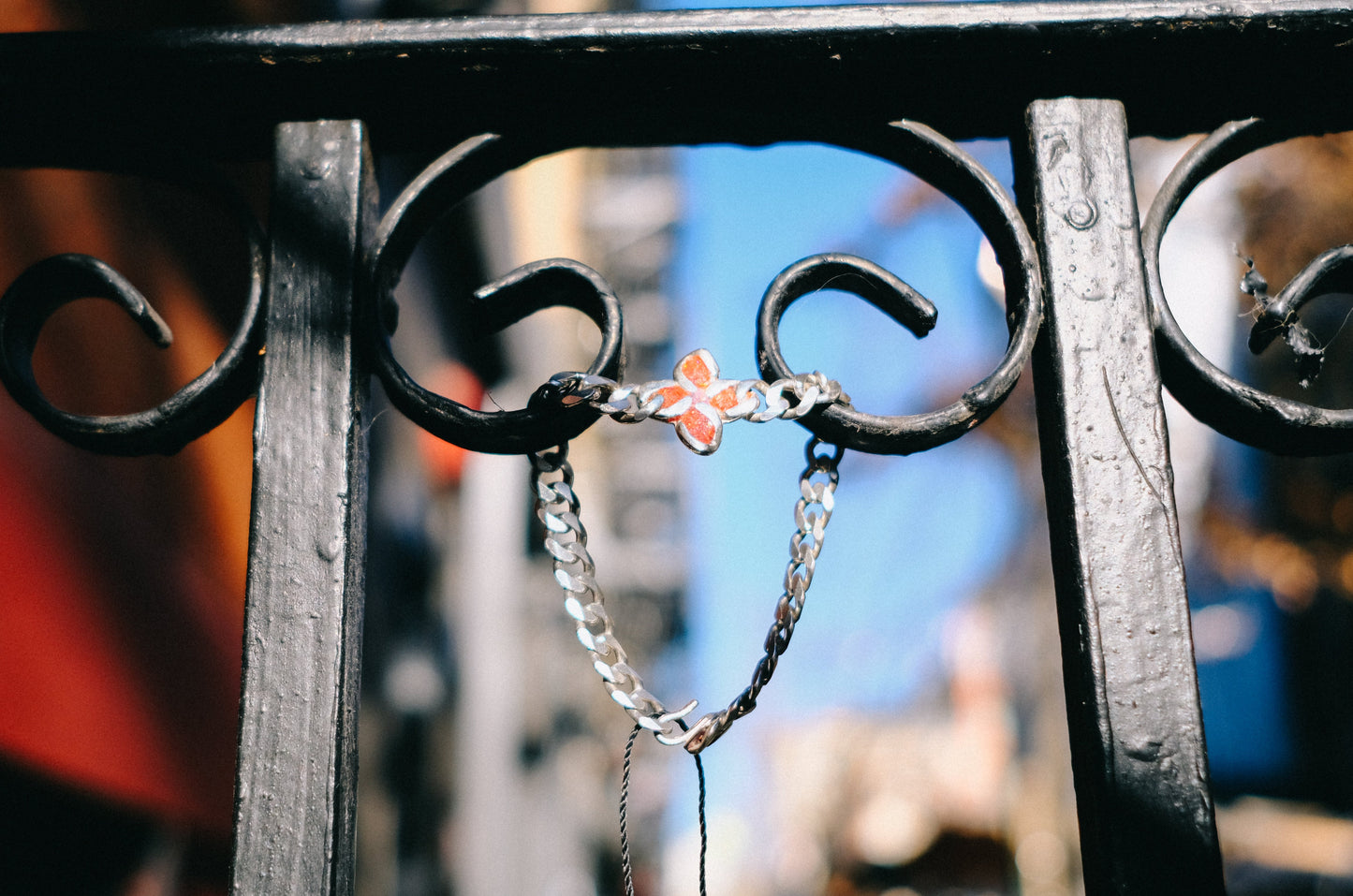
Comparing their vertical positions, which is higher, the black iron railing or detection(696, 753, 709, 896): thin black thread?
the black iron railing

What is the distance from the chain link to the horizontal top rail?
372 mm

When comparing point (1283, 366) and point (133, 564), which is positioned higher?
point (1283, 366)

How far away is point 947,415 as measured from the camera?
28.9 inches

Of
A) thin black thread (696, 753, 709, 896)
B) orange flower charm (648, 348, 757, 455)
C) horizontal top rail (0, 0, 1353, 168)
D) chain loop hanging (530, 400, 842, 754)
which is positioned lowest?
thin black thread (696, 753, 709, 896)

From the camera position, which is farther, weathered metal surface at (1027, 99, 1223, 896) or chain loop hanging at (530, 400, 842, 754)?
chain loop hanging at (530, 400, 842, 754)

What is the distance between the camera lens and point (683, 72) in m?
0.84

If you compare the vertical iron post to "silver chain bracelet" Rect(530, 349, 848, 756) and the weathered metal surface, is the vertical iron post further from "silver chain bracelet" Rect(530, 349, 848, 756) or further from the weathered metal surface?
the weathered metal surface

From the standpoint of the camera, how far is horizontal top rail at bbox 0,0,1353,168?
0.81 metres

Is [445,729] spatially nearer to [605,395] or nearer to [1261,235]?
[605,395]

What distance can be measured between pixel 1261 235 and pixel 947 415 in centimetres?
422

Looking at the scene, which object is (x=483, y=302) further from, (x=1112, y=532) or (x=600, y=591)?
(x=1112, y=532)

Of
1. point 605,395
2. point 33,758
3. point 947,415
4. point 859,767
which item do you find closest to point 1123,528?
point 947,415

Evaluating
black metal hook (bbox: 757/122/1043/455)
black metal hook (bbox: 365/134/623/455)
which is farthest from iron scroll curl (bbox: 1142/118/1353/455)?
black metal hook (bbox: 365/134/623/455)

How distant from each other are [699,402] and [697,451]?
0.18ft
